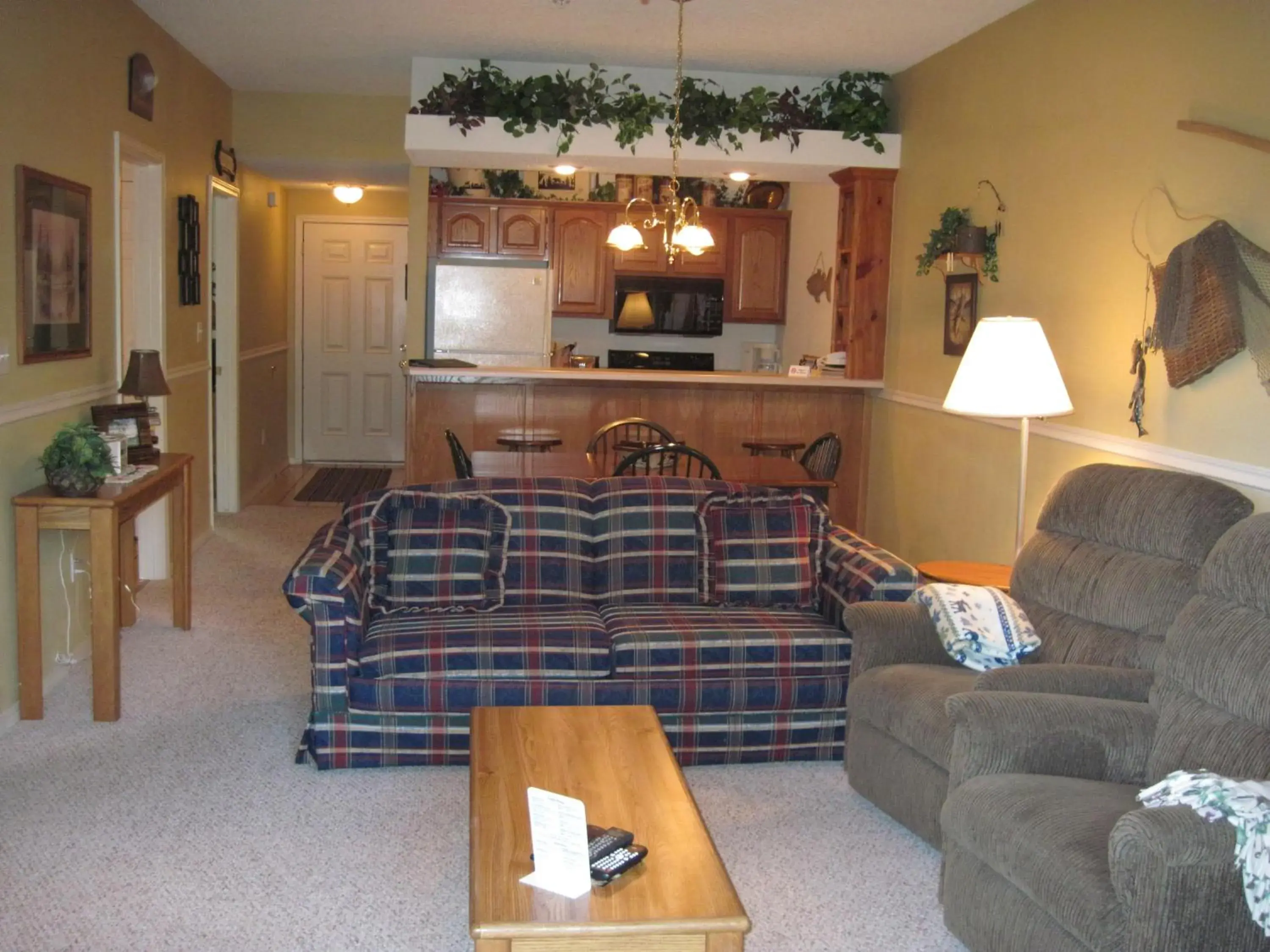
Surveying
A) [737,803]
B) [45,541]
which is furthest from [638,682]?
[45,541]

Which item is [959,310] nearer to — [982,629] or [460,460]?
[460,460]

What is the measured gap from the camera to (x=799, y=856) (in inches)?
123

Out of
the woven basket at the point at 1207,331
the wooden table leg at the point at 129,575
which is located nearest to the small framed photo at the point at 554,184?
the wooden table leg at the point at 129,575

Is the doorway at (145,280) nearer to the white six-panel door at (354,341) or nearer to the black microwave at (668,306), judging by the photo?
the black microwave at (668,306)

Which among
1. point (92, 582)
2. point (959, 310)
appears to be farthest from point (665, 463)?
point (92, 582)

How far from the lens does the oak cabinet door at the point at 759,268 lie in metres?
8.86

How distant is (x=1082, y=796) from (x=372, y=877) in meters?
1.63

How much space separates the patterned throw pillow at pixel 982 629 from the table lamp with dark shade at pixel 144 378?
305 cm

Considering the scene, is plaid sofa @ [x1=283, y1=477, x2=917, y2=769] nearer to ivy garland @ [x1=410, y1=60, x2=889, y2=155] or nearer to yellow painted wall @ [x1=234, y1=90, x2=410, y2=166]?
ivy garland @ [x1=410, y1=60, x2=889, y2=155]

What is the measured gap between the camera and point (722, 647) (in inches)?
144

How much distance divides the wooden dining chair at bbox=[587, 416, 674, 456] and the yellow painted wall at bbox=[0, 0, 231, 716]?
2.11 m

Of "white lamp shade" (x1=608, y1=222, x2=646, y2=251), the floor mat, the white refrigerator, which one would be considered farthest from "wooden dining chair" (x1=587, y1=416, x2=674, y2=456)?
the floor mat

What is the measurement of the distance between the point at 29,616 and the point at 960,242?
3.82 metres

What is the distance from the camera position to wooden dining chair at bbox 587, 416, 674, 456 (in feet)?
17.7
